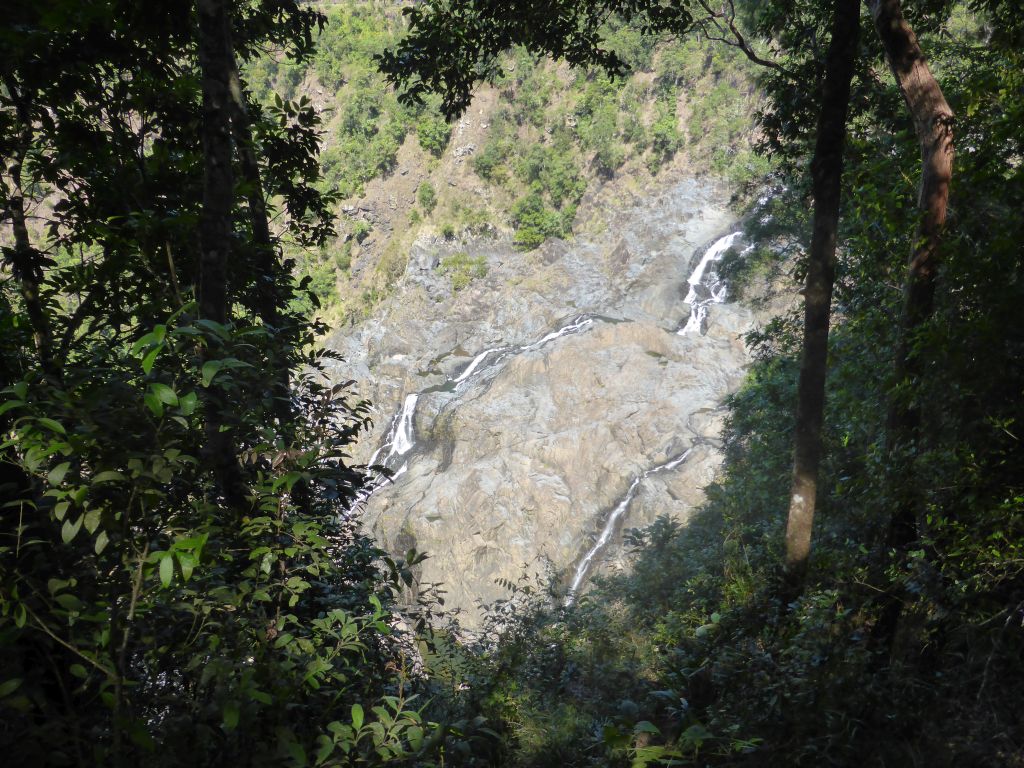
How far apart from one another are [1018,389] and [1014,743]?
1503 mm

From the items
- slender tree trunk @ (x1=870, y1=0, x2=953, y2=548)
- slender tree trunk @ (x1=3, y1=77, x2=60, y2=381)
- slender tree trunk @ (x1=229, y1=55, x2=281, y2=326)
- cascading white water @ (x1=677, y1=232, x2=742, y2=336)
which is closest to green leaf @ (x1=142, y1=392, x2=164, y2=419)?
slender tree trunk @ (x1=3, y1=77, x2=60, y2=381)

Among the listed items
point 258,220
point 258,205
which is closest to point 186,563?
point 258,205

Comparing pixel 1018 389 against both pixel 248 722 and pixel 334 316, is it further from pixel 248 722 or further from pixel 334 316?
pixel 334 316

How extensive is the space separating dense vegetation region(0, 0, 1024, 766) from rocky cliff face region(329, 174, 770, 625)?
37.6 ft

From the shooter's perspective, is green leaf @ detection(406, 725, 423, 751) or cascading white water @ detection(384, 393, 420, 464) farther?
cascading white water @ detection(384, 393, 420, 464)

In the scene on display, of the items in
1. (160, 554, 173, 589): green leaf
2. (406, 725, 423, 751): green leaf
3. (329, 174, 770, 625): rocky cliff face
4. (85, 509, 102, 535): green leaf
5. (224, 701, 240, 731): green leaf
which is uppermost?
(329, 174, 770, 625): rocky cliff face

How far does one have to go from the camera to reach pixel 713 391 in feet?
75.0

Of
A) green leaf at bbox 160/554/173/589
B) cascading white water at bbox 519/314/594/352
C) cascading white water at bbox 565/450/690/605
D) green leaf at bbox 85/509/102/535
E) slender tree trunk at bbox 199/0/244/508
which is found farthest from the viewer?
cascading white water at bbox 519/314/594/352

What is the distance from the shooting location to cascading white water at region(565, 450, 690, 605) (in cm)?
1905

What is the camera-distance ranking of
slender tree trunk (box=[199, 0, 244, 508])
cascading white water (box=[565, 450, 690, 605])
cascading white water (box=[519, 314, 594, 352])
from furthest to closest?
cascading white water (box=[519, 314, 594, 352]), cascading white water (box=[565, 450, 690, 605]), slender tree trunk (box=[199, 0, 244, 508])

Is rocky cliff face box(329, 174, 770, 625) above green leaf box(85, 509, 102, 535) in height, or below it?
above

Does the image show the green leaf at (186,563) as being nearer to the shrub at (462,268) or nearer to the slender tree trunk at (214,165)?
the slender tree trunk at (214,165)

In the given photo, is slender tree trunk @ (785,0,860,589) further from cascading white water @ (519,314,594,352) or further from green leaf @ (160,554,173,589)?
cascading white water @ (519,314,594,352)

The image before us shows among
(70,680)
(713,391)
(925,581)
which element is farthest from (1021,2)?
(713,391)
